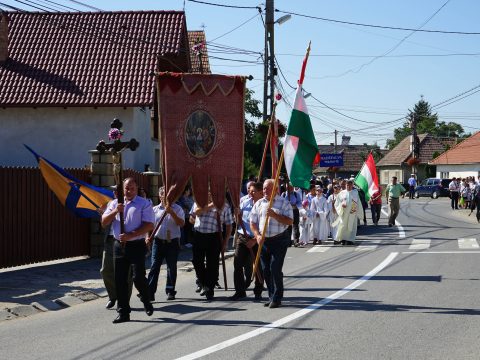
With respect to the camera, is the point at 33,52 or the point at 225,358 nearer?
the point at 225,358

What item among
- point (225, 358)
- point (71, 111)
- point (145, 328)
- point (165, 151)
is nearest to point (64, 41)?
point (71, 111)

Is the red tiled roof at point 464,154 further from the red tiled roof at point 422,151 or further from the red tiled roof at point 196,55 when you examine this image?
the red tiled roof at point 196,55

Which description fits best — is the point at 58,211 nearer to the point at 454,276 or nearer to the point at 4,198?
the point at 4,198

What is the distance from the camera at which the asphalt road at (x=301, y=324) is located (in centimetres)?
815

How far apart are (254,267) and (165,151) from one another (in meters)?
2.44

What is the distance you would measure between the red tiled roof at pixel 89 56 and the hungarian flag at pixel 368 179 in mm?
7210

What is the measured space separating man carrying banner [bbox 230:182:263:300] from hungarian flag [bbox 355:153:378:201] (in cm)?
1419

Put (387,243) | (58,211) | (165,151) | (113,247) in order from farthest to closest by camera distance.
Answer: (387,243) < (58,211) < (165,151) < (113,247)

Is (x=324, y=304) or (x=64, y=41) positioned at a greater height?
(x=64, y=41)

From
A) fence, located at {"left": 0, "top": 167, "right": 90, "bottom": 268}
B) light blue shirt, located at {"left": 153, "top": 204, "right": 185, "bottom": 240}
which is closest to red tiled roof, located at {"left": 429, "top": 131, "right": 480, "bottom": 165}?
fence, located at {"left": 0, "top": 167, "right": 90, "bottom": 268}

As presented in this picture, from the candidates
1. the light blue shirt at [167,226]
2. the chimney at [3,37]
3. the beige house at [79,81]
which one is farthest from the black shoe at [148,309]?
the chimney at [3,37]

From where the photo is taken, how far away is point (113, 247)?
35.5 ft

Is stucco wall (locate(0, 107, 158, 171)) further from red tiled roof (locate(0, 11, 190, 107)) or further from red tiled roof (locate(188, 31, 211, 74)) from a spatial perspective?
red tiled roof (locate(188, 31, 211, 74))

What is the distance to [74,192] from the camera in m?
14.0
